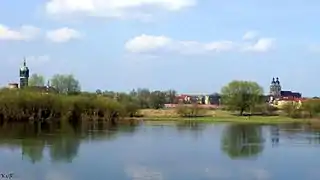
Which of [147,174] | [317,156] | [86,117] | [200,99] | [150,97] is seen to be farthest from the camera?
[200,99]

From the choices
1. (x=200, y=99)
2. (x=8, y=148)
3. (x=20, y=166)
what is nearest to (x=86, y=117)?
(x=8, y=148)

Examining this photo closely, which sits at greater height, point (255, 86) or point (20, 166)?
point (255, 86)

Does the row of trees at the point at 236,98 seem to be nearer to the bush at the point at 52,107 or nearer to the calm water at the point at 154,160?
the bush at the point at 52,107

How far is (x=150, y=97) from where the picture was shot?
100875 mm

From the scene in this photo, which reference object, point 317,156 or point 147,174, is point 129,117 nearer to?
point 317,156

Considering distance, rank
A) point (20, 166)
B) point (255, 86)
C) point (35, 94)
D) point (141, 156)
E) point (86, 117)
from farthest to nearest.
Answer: point (255, 86)
point (86, 117)
point (35, 94)
point (141, 156)
point (20, 166)

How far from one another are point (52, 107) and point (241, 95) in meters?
31.1

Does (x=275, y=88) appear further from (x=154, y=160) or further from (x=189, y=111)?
(x=154, y=160)

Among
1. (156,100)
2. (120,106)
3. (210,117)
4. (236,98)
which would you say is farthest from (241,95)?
(156,100)

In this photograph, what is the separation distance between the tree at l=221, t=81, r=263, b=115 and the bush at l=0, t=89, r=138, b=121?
18.7 metres

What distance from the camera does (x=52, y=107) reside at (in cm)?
6172

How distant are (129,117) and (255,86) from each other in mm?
21916

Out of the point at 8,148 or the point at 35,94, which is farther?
the point at 35,94

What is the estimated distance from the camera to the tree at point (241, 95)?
8244 centimetres
